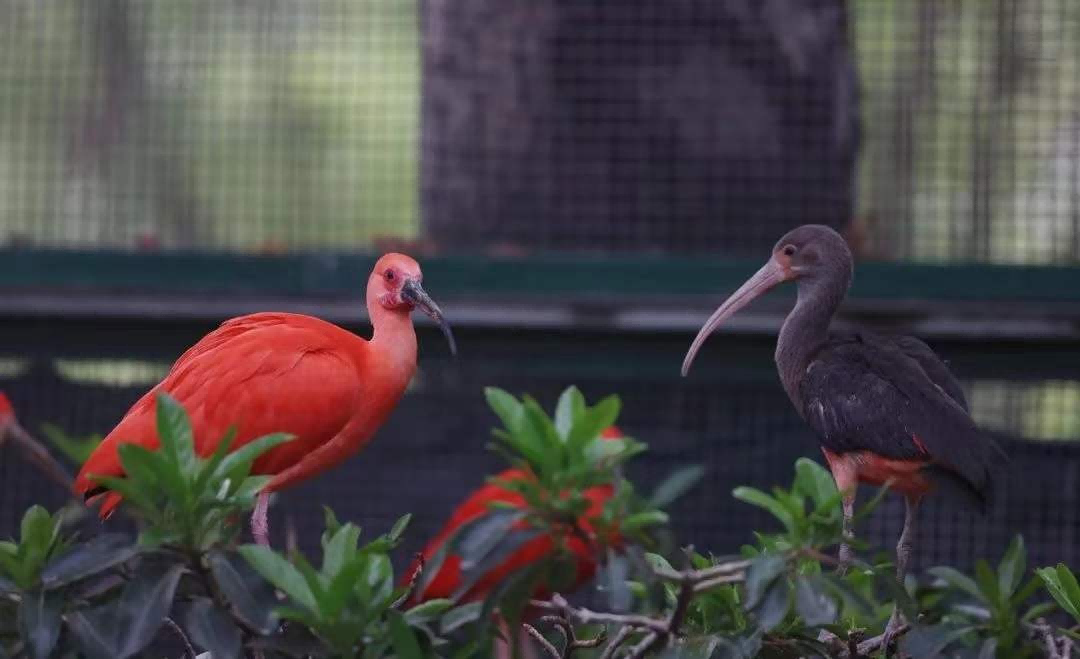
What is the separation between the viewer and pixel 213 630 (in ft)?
6.84

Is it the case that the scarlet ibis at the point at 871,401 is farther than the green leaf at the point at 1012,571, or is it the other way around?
the scarlet ibis at the point at 871,401

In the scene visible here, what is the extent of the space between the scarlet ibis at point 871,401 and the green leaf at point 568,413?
3.85ft

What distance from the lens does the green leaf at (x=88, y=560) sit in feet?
6.82

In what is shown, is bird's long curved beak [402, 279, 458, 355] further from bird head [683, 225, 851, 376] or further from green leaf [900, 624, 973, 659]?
green leaf [900, 624, 973, 659]

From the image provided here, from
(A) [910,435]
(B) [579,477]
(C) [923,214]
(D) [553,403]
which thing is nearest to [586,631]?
(A) [910,435]

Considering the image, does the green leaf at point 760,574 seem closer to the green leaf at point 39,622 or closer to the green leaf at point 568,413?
the green leaf at point 568,413


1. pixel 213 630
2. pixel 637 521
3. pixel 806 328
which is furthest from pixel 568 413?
pixel 806 328

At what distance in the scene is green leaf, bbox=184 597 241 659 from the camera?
2068 millimetres

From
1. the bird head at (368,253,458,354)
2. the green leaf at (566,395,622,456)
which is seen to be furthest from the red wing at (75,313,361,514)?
the green leaf at (566,395,622,456)

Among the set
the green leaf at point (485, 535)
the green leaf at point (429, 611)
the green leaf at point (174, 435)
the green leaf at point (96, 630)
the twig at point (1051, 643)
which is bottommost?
the twig at point (1051, 643)

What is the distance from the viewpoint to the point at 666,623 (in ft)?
6.93

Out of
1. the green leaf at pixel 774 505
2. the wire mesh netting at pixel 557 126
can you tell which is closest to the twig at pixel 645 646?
the green leaf at pixel 774 505

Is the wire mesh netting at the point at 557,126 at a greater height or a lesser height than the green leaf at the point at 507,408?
greater

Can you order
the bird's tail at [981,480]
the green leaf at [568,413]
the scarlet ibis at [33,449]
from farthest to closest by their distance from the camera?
the bird's tail at [981,480] → the scarlet ibis at [33,449] → the green leaf at [568,413]
